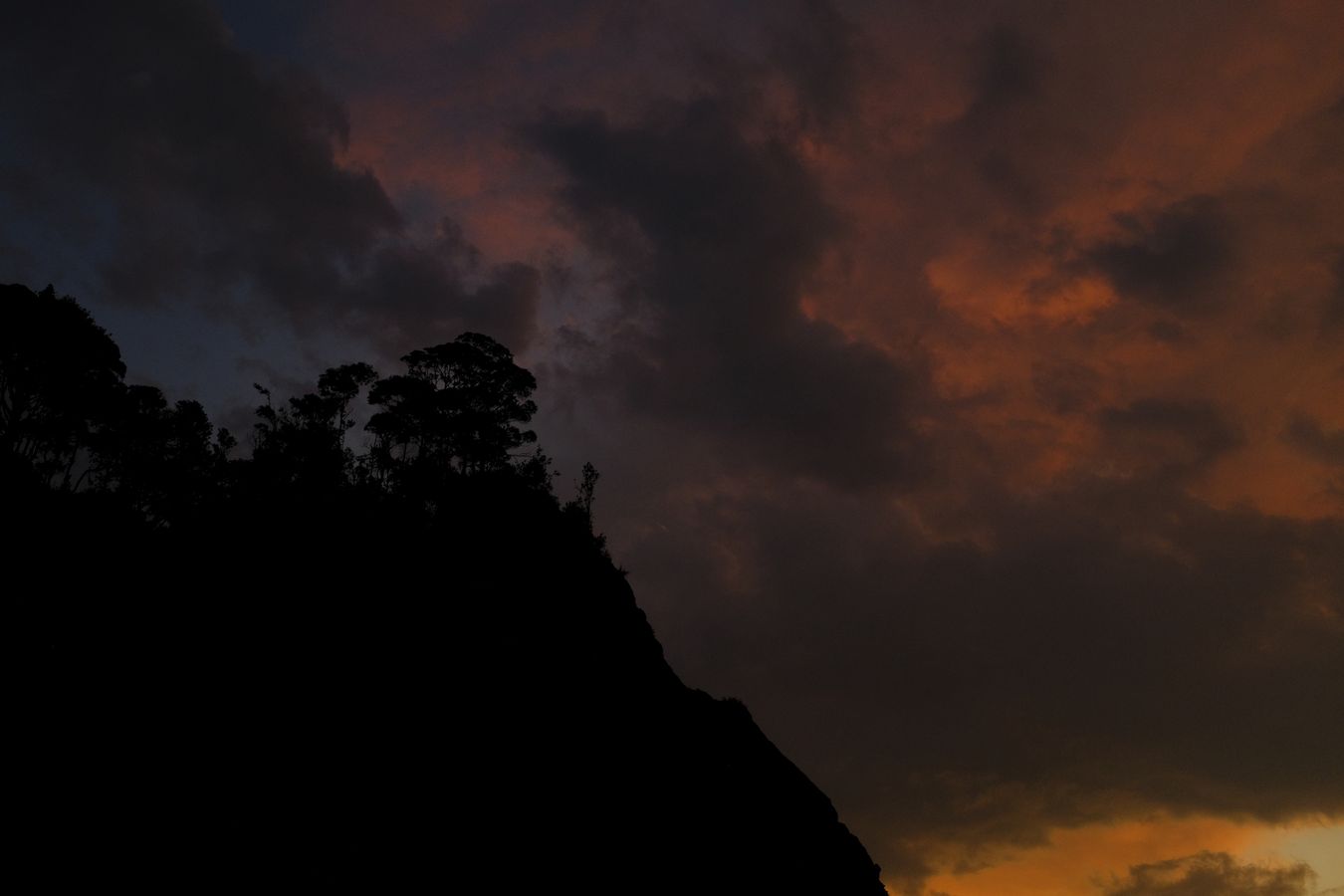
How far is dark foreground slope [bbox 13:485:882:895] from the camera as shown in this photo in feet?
108

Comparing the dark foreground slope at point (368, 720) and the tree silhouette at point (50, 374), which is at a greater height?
the tree silhouette at point (50, 374)

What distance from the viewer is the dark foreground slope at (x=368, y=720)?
32875 mm

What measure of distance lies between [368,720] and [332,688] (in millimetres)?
2281

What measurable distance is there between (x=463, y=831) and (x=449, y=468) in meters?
32.9

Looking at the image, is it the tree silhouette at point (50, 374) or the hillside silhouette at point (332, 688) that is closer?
the hillside silhouette at point (332, 688)

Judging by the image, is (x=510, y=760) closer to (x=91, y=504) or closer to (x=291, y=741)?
(x=291, y=741)

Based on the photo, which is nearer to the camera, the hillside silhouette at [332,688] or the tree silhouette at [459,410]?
the hillside silhouette at [332,688]

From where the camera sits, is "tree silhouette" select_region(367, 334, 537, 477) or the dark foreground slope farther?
"tree silhouette" select_region(367, 334, 537, 477)

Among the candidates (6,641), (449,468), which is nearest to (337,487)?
(449,468)

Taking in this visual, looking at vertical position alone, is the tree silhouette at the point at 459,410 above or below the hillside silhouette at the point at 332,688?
above

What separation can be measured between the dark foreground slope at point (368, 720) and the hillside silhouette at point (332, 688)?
11 centimetres

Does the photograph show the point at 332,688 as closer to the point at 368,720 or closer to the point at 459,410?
the point at 368,720

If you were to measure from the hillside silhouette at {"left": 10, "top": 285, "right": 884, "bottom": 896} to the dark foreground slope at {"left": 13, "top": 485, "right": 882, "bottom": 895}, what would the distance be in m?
0.11

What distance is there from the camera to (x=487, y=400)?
6881cm
